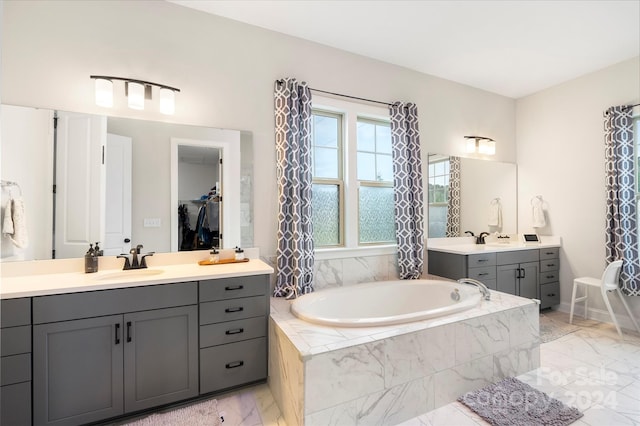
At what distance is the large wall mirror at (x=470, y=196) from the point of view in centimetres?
332

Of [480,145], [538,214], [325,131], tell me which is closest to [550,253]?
[538,214]

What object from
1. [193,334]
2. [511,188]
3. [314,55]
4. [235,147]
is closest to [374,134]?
[314,55]

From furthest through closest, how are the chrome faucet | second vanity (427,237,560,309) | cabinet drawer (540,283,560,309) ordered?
cabinet drawer (540,283,560,309) → second vanity (427,237,560,309) → the chrome faucet

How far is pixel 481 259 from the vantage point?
297 centimetres

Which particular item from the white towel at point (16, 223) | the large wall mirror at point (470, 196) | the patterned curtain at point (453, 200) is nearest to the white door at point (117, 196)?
the white towel at point (16, 223)

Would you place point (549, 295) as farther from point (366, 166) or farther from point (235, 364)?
point (235, 364)

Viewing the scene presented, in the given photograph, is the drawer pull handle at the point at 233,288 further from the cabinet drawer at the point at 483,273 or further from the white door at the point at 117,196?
the cabinet drawer at the point at 483,273

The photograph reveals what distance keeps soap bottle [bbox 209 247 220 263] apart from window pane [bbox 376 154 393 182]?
1.80 metres

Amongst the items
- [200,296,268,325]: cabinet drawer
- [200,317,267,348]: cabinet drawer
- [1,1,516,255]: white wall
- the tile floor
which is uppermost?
[1,1,516,255]: white wall

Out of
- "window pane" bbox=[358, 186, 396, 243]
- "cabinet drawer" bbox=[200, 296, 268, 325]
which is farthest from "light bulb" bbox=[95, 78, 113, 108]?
"window pane" bbox=[358, 186, 396, 243]

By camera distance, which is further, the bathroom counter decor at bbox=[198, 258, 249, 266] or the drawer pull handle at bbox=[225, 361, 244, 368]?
the bathroom counter decor at bbox=[198, 258, 249, 266]

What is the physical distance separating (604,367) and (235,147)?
3.41 metres

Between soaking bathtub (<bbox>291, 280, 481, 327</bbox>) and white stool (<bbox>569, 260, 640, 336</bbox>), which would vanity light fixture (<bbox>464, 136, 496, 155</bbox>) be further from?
soaking bathtub (<bbox>291, 280, 481, 327</bbox>)

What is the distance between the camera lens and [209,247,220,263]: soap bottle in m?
→ 2.19
